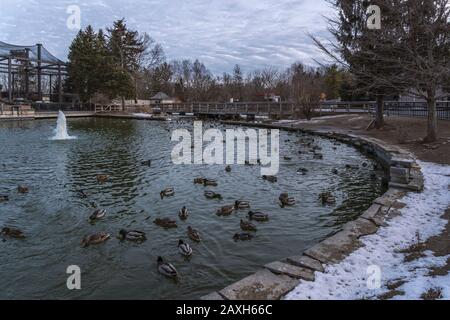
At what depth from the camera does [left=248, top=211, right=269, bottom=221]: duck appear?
9.59 meters

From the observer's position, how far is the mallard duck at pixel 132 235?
827 centimetres

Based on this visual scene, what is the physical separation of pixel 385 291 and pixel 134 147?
19457 mm

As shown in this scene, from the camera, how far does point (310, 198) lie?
1163 cm

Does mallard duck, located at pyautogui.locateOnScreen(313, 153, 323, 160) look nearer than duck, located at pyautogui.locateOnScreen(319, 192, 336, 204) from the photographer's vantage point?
No

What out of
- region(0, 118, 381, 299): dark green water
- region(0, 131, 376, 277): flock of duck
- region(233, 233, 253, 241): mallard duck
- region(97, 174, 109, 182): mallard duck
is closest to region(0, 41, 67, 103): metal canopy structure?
region(0, 118, 381, 299): dark green water

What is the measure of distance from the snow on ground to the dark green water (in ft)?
4.99

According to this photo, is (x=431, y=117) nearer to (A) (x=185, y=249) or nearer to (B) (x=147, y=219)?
(B) (x=147, y=219)

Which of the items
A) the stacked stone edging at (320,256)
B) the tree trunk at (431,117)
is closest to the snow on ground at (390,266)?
the stacked stone edging at (320,256)

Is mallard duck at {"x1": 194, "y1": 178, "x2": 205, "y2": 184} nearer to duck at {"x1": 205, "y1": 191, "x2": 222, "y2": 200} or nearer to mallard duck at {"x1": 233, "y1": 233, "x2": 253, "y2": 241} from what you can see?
duck at {"x1": 205, "y1": 191, "x2": 222, "y2": 200}

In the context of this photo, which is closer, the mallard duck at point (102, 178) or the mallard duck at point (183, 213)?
the mallard duck at point (183, 213)

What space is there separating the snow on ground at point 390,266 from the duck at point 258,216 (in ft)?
9.09

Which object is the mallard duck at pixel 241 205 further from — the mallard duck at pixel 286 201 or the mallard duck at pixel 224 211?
the mallard duck at pixel 286 201
